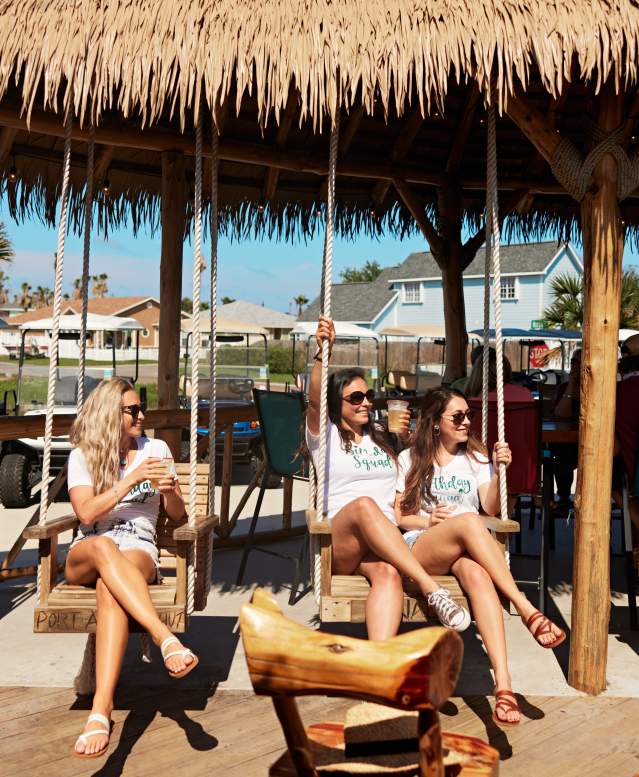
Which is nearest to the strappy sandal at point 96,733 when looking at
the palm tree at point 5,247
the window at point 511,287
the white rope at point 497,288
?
the white rope at point 497,288

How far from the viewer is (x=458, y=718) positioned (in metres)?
3.49

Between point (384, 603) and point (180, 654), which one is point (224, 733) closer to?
point (180, 654)

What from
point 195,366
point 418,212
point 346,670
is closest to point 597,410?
point 195,366

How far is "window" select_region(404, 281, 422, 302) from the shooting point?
43438 millimetres

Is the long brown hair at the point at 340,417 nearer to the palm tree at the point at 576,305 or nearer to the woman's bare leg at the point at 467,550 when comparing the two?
the woman's bare leg at the point at 467,550

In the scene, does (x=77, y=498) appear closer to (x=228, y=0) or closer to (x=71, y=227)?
(x=228, y=0)

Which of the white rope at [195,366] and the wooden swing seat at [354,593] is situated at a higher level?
the white rope at [195,366]

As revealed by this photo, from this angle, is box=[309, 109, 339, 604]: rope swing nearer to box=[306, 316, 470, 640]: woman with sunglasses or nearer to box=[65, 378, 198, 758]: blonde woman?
box=[306, 316, 470, 640]: woman with sunglasses

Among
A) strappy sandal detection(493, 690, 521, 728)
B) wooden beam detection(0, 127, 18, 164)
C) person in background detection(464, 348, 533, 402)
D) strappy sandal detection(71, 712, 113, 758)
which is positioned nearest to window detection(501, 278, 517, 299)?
person in background detection(464, 348, 533, 402)

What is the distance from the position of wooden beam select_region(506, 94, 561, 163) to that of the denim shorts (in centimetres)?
174

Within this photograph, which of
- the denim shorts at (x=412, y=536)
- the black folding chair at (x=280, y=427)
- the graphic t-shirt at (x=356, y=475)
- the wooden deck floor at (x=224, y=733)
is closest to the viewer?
the wooden deck floor at (x=224, y=733)

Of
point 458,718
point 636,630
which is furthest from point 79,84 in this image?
point 636,630

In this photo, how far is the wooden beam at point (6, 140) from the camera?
583cm

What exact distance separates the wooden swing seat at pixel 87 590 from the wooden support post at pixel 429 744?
170 centimetres
